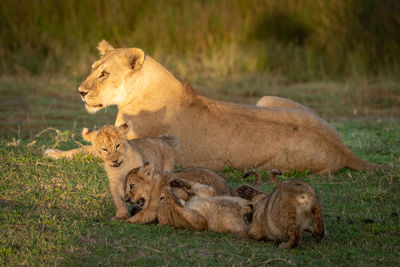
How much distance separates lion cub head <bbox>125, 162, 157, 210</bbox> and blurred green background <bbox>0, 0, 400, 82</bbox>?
9.38 metres

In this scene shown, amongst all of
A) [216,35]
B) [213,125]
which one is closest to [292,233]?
[213,125]

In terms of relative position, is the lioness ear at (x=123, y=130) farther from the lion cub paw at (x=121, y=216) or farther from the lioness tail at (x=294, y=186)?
the lioness tail at (x=294, y=186)

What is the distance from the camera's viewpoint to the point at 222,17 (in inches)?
623

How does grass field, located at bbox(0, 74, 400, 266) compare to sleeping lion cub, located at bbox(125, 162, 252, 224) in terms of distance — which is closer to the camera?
grass field, located at bbox(0, 74, 400, 266)

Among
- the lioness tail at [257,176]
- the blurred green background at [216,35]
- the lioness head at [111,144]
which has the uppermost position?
the lioness head at [111,144]

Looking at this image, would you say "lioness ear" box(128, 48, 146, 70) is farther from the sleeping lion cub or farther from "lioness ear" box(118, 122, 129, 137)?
the sleeping lion cub

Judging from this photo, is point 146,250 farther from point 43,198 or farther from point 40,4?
point 40,4

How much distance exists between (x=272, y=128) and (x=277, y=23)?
32.0ft

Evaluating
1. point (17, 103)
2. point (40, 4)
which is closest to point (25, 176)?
point (17, 103)

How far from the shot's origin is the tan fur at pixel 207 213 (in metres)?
4.54

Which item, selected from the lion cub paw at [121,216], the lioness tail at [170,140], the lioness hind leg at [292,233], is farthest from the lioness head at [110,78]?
the lioness hind leg at [292,233]

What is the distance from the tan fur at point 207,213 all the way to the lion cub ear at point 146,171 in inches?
11.2

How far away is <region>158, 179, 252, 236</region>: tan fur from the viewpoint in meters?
4.54

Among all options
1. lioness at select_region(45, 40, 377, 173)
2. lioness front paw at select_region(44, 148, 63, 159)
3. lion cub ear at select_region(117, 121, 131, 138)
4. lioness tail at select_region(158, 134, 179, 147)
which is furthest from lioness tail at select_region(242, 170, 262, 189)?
lioness front paw at select_region(44, 148, 63, 159)
